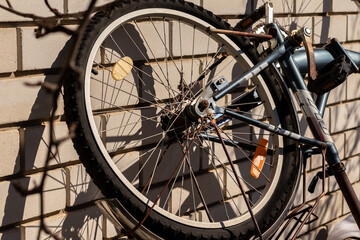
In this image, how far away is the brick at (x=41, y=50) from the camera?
2.25 meters

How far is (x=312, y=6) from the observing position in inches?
147

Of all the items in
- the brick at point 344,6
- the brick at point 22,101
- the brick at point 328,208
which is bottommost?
the brick at point 328,208

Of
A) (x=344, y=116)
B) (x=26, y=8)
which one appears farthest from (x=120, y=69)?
(x=344, y=116)

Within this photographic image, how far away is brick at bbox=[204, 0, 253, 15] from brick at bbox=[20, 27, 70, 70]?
883mm

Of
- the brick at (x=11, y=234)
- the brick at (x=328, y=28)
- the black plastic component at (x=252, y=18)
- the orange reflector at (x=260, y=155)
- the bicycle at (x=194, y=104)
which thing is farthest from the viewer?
the brick at (x=328, y=28)

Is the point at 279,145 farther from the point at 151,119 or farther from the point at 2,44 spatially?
the point at 2,44

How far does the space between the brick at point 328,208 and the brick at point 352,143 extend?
0.28 meters

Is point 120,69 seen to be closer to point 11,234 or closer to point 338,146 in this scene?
point 11,234

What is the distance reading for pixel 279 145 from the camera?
276cm

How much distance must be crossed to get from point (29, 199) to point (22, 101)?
0.37 meters

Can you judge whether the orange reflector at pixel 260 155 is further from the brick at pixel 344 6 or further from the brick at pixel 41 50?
the brick at pixel 344 6

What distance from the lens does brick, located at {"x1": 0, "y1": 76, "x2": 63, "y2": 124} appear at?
7.23 feet

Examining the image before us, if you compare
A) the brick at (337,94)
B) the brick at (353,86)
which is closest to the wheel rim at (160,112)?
the brick at (337,94)

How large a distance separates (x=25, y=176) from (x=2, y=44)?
1.60ft
